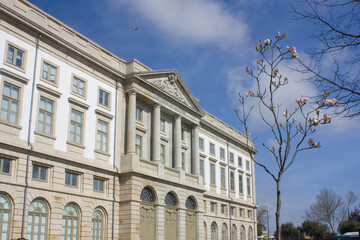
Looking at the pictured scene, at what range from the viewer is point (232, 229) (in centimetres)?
4784

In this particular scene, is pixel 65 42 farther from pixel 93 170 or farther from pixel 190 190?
pixel 190 190

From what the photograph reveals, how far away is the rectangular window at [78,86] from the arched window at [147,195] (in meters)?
8.47

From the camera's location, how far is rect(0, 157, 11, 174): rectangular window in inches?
898

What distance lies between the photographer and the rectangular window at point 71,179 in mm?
26855

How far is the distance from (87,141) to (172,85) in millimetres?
11140

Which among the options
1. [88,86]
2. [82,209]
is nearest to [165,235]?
[82,209]

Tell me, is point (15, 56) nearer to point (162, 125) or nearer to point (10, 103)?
point (10, 103)

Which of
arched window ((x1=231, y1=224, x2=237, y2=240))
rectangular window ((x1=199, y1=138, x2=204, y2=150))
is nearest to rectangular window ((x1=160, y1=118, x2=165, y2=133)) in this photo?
rectangular window ((x1=199, y1=138, x2=204, y2=150))

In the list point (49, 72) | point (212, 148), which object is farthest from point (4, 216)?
point (212, 148)

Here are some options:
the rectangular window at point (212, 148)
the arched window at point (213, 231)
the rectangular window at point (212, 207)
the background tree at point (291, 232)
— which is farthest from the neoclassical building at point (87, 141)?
the background tree at point (291, 232)

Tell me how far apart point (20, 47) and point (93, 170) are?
9.26m

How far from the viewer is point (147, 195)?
3177cm

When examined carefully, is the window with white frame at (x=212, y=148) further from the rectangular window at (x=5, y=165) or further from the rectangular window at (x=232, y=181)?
the rectangular window at (x=5, y=165)

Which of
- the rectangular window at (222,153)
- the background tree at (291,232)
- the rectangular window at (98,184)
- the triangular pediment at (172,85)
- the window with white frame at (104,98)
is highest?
the triangular pediment at (172,85)
